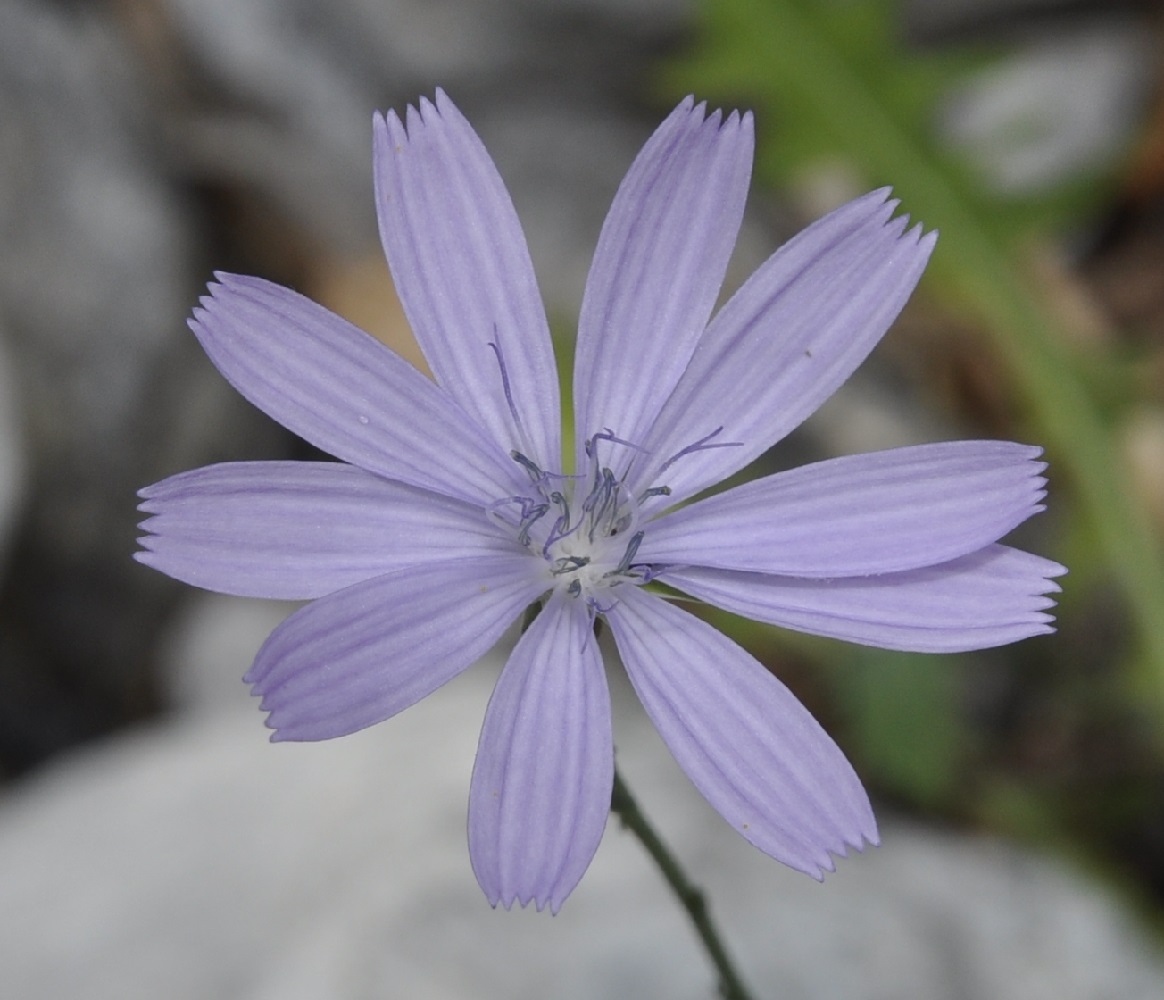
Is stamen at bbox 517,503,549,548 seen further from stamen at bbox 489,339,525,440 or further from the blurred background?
the blurred background

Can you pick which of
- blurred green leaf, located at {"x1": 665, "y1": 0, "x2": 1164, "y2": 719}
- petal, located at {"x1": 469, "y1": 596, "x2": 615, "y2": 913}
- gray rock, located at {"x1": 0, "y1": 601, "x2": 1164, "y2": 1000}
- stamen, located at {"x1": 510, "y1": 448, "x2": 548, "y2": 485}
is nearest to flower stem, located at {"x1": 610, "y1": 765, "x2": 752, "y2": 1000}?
petal, located at {"x1": 469, "y1": 596, "x2": 615, "y2": 913}

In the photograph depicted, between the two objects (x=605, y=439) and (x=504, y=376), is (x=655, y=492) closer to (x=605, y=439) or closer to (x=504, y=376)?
(x=605, y=439)

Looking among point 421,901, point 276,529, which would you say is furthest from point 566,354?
point 276,529

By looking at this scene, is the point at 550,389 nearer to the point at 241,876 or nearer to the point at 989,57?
the point at 241,876

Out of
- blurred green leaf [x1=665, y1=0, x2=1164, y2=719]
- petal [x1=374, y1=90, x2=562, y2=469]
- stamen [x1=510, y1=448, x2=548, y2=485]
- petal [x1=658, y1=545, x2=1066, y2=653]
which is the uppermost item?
blurred green leaf [x1=665, y1=0, x2=1164, y2=719]

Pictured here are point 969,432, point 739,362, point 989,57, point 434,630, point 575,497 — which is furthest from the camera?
point 969,432

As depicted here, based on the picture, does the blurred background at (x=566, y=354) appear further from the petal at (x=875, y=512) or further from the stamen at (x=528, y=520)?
the petal at (x=875, y=512)

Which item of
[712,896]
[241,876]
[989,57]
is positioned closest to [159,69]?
[989,57]

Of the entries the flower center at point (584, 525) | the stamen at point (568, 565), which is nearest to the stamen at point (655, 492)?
the flower center at point (584, 525)
